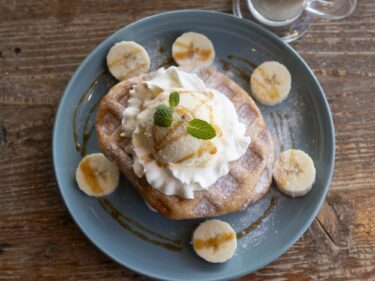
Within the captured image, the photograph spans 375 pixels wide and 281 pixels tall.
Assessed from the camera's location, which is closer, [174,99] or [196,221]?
[174,99]

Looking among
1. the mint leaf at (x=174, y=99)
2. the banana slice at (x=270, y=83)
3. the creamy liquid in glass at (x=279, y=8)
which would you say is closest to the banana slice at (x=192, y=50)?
the banana slice at (x=270, y=83)

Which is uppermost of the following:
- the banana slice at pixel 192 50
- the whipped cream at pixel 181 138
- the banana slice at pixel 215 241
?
the banana slice at pixel 192 50

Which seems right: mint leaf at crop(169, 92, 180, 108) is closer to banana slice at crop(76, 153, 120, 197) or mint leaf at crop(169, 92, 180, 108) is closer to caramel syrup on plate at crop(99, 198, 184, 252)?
banana slice at crop(76, 153, 120, 197)

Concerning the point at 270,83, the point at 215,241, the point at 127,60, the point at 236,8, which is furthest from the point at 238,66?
the point at 215,241

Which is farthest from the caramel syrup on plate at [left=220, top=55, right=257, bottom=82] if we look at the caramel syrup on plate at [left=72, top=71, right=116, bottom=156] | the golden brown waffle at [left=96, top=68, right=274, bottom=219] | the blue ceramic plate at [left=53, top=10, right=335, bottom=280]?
the caramel syrup on plate at [left=72, top=71, right=116, bottom=156]

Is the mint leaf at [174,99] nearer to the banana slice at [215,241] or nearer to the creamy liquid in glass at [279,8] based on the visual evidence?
the banana slice at [215,241]

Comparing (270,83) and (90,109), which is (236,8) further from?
(90,109)
